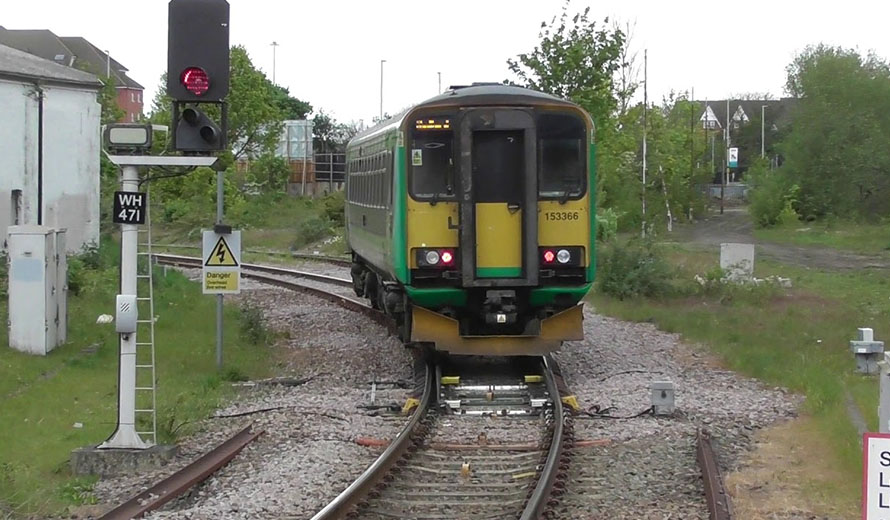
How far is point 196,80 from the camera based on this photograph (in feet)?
31.1

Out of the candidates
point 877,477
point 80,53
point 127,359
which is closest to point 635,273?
point 127,359

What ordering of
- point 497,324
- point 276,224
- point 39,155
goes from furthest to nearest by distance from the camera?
point 276,224 < point 39,155 < point 497,324

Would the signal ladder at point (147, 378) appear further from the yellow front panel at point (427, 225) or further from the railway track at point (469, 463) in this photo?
the yellow front panel at point (427, 225)

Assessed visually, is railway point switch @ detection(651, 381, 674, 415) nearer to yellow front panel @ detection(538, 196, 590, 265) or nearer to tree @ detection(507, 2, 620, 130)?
yellow front panel @ detection(538, 196, 590, 265)

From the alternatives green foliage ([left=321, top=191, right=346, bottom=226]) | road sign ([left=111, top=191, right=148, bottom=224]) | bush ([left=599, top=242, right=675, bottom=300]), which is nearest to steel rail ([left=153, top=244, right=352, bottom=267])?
green foliage ([left=321, top=191, right=346, bottom=226])

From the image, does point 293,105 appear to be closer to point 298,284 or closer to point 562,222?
point 298,284

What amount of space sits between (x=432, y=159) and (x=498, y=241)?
1124mm

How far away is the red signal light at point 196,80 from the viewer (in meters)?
9.47

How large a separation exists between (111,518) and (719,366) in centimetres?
923

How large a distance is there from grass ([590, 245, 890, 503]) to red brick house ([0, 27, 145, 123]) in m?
64.0

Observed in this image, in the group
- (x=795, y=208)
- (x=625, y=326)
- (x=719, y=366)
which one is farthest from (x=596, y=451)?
(x=795, y=208)

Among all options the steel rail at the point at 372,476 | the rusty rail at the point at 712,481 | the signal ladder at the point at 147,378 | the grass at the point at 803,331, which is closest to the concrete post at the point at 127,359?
the signal ladder at the point at 147,378

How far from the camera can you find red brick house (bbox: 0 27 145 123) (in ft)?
275

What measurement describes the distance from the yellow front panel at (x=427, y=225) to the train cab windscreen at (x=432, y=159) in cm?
10
